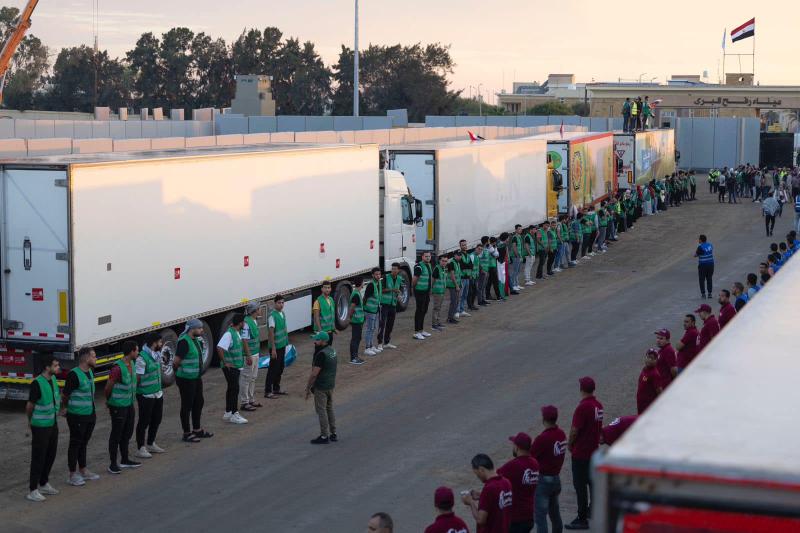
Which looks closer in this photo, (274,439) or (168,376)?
(274,439)

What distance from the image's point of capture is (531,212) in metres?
33.8

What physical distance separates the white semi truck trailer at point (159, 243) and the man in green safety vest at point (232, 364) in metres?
1.69

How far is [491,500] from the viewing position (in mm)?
8500

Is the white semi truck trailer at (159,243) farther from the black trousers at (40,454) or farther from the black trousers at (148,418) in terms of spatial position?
the black trousers at (40,454)

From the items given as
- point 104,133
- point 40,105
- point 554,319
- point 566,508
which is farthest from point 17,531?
point 40,105

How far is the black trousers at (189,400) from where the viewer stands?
14.7 meters

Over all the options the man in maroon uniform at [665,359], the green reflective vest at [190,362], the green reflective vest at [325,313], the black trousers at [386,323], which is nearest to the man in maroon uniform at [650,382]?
the man in maroon uniform at [665,359]

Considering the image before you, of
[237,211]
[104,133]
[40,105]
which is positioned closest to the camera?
[237,211]

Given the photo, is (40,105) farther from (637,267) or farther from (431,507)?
(431,507)

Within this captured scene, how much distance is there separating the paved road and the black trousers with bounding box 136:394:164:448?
35 centimetres

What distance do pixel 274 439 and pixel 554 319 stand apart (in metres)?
10.6

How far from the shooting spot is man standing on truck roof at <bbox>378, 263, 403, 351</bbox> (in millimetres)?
20844

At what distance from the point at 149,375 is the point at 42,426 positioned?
182cm

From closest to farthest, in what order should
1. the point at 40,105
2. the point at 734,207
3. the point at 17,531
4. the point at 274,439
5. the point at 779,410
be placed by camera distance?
the point at 779,410, the point at 17,531, the point at 274,439, the point at 734,207, the point at 40,105
